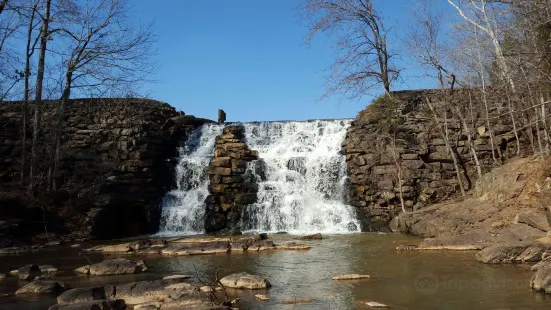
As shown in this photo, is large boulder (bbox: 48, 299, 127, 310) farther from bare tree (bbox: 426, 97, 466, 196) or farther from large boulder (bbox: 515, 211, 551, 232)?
bare tree (bbox: 426, 97, 466, 196)

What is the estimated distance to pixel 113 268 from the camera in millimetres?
10023

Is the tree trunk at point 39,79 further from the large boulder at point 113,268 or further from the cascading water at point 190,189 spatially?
the large boulder at point 113,268

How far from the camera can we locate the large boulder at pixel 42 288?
8141 mm

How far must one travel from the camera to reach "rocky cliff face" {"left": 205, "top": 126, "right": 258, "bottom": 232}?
65.4ft

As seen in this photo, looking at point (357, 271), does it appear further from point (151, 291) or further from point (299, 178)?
point (299, 178)

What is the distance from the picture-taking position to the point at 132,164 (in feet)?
69.9

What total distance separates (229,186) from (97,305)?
1457 cm

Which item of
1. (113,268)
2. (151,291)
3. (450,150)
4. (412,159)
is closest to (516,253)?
(151,291)

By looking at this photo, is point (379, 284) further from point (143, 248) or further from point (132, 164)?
point (132, 164)

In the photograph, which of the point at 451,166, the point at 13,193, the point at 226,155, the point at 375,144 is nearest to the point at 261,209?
the point at 226,155

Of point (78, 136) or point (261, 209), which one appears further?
point (78, 136)

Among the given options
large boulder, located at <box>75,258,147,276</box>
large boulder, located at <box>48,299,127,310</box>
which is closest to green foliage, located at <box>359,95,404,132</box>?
large boulder, located at <box>75,258,147,276</box>

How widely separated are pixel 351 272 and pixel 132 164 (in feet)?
47.2

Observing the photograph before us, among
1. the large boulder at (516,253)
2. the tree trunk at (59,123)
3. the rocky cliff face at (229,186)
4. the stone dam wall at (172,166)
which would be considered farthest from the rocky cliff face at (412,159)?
the tree trunk at (59,123)
